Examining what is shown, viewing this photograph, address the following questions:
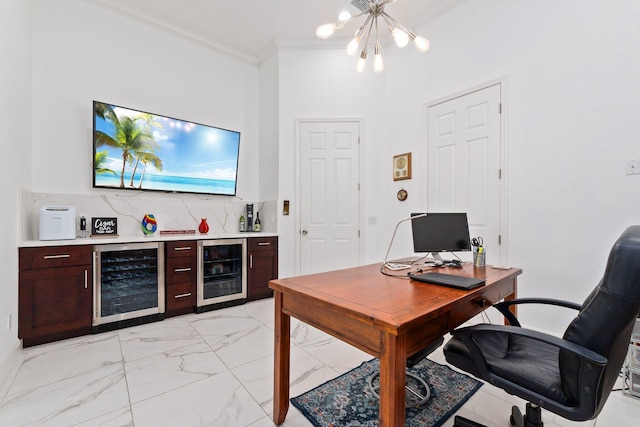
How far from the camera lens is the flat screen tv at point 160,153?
316 centimetres

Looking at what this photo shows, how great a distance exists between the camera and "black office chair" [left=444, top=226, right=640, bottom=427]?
3.14 ft

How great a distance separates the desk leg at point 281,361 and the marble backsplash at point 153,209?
2.55 meters

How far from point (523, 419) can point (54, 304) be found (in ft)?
11.5

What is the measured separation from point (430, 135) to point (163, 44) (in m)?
3.62

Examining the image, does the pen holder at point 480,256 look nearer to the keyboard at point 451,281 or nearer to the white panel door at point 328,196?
the keyboard at point 451,281

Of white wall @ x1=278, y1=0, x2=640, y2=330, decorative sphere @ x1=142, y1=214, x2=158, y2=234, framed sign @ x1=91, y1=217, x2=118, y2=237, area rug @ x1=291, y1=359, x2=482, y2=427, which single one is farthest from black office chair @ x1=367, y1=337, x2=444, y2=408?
framed sign @ x1=91, y1=217, x2=118, y2=237

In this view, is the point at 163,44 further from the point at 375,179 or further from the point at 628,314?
the point at 628,314

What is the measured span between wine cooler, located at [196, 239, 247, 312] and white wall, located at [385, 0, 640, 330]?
10.0 feet

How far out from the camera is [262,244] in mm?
A: 3820

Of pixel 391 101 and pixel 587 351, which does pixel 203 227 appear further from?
pixel 587 351

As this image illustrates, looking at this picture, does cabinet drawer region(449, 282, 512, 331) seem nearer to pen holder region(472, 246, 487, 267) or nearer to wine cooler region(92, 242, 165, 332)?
pen holder region(472, 246, 487, 267)

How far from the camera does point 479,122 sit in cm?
295

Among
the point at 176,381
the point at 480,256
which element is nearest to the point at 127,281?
the point at 176,381

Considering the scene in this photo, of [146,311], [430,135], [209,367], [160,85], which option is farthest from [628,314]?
[160,85]
